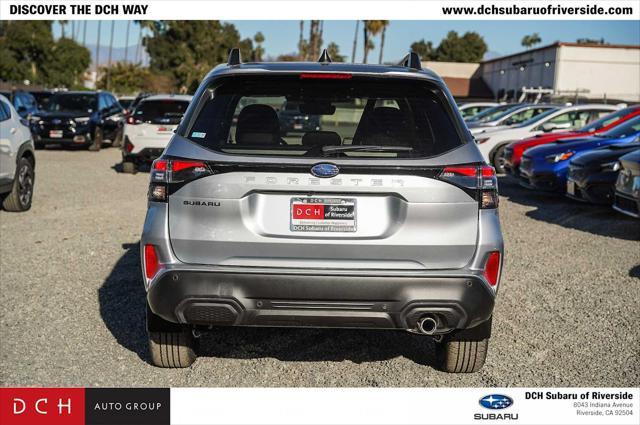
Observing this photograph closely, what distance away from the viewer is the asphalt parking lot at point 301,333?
14.5 feet

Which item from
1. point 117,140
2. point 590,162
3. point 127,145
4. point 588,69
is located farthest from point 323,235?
point 588,69

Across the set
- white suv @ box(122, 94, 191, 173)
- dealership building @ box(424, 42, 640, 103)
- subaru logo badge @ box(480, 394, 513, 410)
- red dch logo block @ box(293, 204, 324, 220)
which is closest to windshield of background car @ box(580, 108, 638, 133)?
white suv @ box(122, 94, 191, 173)

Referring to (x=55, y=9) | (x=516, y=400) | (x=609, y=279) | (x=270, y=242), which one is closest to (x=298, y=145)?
(x=270, y=242)

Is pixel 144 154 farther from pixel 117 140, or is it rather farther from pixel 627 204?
pixel 627 204

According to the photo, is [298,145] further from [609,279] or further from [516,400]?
[609,279]

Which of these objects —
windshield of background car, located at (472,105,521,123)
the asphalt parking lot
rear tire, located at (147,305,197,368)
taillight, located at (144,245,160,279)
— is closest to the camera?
taillight, located at (144,245,160,279)

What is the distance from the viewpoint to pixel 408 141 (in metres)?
3.86

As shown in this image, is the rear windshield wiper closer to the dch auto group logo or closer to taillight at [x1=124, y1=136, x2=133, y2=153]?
the dch auto group logo

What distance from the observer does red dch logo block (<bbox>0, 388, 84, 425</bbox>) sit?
12.5 feet

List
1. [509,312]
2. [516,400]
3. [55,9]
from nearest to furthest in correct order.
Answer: [516,400] → [509,312] → [55,9]

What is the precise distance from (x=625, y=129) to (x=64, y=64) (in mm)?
68570

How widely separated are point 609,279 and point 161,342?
14.9 feet

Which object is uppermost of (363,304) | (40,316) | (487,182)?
(487,182)

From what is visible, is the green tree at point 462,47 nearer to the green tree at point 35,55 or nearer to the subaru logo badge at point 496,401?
the green tree at point 35,55
